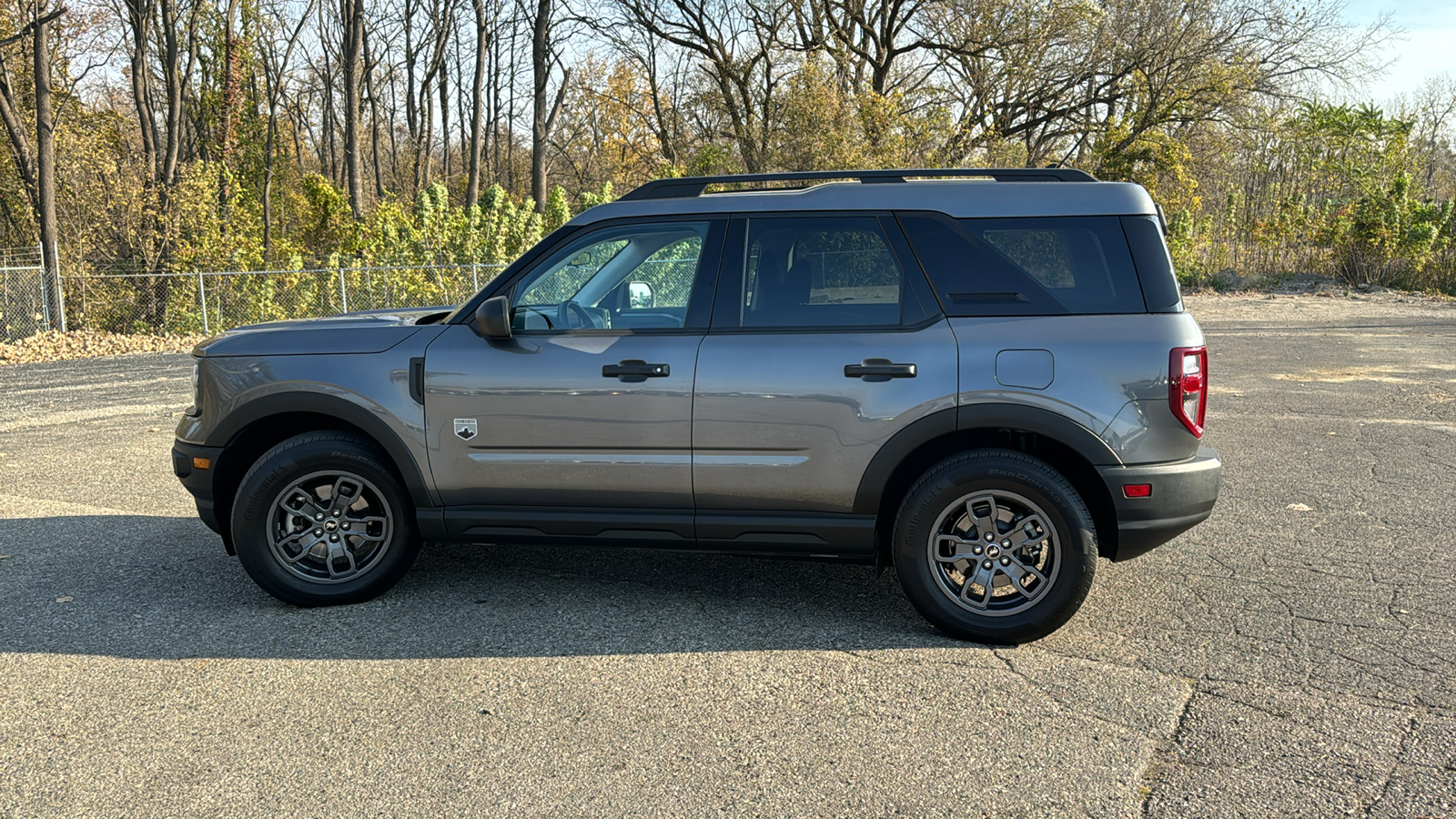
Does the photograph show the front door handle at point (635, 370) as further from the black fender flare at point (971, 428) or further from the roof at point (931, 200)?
the black fender flare at point (971, 428)

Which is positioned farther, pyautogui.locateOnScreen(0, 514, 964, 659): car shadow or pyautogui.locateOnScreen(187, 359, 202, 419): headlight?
pyautogui.locateOnScreen(187, 359, 202, 419): headlight

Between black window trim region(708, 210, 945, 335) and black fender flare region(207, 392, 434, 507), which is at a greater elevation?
black window trim region(708, 210, 945, 335)

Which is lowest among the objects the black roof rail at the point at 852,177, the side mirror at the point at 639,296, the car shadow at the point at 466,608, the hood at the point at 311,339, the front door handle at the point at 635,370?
the car shadow at the point at 466,608

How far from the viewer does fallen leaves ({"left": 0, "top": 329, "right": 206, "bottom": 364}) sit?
17344 mm

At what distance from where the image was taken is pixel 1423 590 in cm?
499

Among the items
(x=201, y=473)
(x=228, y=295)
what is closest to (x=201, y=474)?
(x=201, y=473)

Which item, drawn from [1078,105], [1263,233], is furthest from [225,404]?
[1263,233]

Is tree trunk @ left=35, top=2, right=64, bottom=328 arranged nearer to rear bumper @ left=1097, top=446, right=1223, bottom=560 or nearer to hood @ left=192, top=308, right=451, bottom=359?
hood @ left=192, top=308, right=451, bottom=359

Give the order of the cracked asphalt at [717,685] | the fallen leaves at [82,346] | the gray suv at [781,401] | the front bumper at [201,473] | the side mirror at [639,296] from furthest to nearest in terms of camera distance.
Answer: the fallen leaves at [82,346] < the front bumper at [201,473] < the side mirror at [639,296] < the gray suv at [781,401] < the cracked asphalt at [717,685]

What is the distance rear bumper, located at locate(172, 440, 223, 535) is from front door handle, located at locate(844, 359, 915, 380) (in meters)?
2.87

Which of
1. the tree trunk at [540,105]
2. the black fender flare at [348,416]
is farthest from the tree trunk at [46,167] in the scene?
the black fender flare at [348,416]

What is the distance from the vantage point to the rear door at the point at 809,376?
4375mm

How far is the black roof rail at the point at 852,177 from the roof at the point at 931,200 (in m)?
0.04

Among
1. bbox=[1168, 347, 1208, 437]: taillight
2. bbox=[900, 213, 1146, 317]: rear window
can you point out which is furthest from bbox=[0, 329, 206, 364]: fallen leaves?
bbox=[1168, 347, 1208, 437]: taillight
